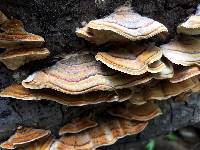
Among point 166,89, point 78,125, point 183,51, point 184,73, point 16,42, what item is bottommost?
point 78,125

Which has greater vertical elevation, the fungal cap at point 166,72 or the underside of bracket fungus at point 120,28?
the underside of bracket fungus at point 120,28

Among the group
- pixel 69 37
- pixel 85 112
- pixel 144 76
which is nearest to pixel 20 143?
pixel 85 112

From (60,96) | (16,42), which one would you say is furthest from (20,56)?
(60,96)

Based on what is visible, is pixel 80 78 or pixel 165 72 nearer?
pixel 80 78

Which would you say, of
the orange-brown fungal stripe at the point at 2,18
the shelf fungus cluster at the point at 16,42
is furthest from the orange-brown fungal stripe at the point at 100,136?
the orange-brown fungal stripe at the point at 2,18

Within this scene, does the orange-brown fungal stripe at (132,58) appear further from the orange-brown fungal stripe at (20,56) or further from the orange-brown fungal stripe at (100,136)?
the orange-brown fungal stripe at (100,136)

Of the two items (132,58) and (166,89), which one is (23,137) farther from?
(166,89)
